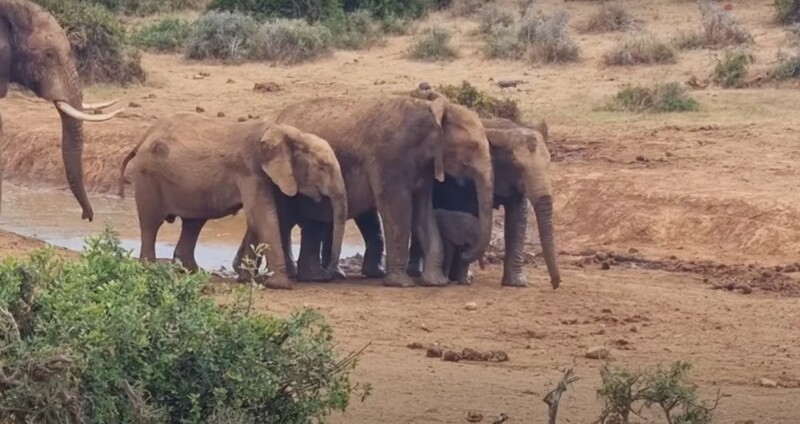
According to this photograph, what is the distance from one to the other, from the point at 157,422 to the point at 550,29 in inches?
577

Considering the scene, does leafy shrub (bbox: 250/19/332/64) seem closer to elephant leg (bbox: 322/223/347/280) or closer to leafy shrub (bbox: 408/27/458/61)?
leafy shrub (bbox: 408/27/458/61)

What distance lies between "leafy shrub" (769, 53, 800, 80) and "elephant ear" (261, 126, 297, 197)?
28.2ft

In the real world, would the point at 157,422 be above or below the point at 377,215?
above

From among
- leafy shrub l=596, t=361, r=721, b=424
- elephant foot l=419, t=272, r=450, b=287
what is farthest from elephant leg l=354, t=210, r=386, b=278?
leafy shrub l=596, t=361, r=721, b=424

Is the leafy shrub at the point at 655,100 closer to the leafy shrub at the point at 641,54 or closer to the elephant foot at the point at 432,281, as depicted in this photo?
the leafy shrub at the point at 641,54

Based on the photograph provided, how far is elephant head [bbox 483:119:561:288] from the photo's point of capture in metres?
11.2

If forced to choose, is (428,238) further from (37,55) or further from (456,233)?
(37,55)

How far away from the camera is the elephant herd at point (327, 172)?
11.1 meters

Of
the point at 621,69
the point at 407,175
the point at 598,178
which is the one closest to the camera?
the point at 407,175

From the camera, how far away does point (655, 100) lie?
56.0 ft

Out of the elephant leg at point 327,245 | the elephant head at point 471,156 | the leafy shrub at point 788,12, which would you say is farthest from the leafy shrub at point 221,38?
the elephant head at point 471,156

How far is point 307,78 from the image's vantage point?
19625mm

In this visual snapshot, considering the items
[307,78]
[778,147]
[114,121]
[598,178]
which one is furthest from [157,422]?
[307,78]

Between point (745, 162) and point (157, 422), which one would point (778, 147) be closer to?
point (745, 162)
